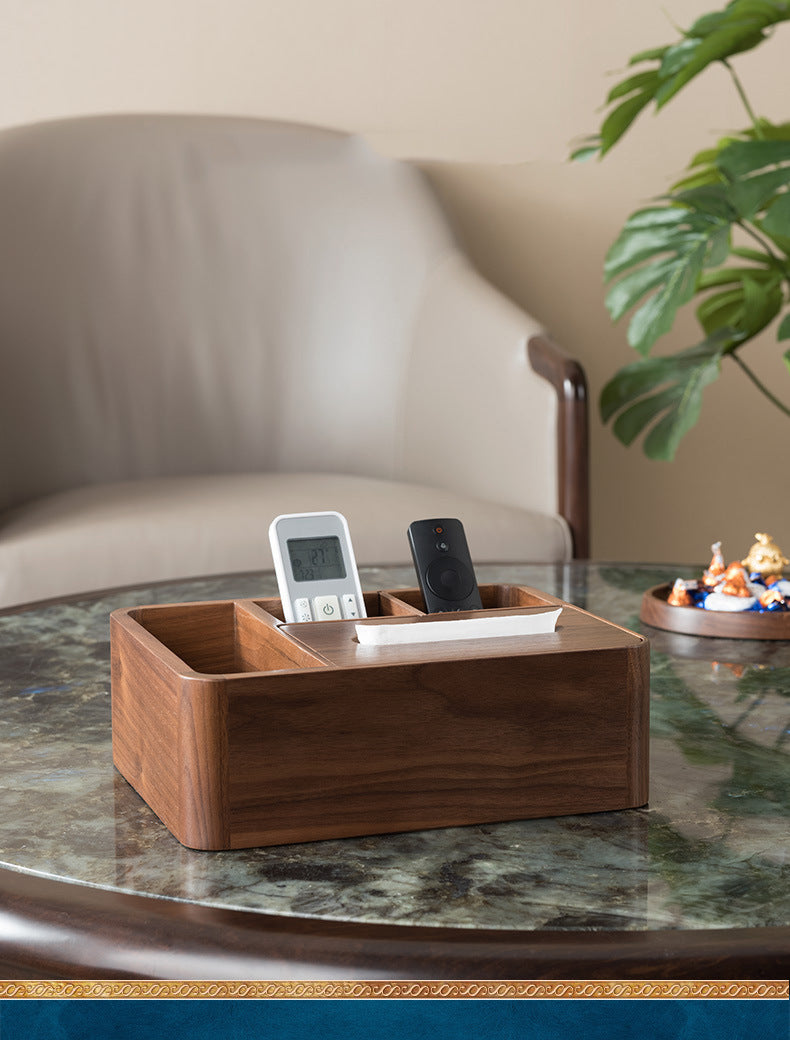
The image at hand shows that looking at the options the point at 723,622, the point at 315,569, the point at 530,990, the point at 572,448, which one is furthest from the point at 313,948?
the point at 572,448

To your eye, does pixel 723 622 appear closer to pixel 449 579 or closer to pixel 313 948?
pixel 449 579

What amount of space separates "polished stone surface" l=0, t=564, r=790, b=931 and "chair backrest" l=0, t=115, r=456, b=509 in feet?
4.53

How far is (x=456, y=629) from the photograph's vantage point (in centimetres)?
73

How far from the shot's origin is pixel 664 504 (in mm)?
2934

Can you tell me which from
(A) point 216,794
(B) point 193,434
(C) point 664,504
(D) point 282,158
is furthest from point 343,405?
(A) point 216,794

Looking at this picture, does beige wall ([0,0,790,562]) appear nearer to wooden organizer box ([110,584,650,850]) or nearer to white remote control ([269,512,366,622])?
white remote control ([269,512,366,622])

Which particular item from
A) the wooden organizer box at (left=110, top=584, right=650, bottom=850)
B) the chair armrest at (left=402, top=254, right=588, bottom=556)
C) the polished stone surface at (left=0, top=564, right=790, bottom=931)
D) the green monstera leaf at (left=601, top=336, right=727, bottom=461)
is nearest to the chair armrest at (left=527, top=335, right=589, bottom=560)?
the chair armrest at (left=402, top=254, right=588, bottom=556)

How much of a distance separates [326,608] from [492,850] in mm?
240

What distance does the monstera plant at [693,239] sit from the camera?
1868 millimetres

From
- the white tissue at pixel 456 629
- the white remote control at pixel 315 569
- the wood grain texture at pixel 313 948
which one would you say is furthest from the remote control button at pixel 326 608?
the wood grain texture at pixel 313 948

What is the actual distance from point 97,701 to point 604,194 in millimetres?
2163

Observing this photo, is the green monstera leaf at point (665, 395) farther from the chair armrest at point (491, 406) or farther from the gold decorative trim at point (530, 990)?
the gold decorative trim at point (530, 990)

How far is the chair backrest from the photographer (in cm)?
222

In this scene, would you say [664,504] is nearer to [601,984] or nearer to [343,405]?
[343,405]
